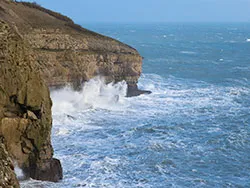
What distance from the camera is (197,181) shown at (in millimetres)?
28156

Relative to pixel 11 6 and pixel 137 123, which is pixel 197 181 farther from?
pixel 11 6

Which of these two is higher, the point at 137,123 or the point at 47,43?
the point at 47,43

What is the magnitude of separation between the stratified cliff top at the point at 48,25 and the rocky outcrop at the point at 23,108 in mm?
22119

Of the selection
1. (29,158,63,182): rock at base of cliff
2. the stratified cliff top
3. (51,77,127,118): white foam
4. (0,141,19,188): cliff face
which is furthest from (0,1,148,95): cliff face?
(0,141,19,188): cliff face

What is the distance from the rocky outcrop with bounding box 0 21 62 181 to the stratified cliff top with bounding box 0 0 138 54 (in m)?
22.1

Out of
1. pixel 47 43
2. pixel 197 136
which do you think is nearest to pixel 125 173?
pixel 197 136

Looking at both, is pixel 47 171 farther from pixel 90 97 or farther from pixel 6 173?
pixel 90 97

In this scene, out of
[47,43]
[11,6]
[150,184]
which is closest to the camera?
[150,184]

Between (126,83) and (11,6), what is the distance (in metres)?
15.3

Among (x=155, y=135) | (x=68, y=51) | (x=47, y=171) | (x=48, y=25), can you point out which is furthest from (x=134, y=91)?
(x=47, y=171)

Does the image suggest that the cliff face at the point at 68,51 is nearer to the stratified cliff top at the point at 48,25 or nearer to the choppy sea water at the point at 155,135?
the stratified cliff top at the point at 48,25

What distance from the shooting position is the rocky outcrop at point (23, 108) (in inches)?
934

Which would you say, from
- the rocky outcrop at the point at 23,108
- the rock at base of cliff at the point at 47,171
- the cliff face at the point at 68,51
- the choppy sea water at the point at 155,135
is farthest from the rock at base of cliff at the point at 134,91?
the rocky outcrop at the point at 23,108

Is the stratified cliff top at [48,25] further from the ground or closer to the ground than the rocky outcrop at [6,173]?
further from the ground
